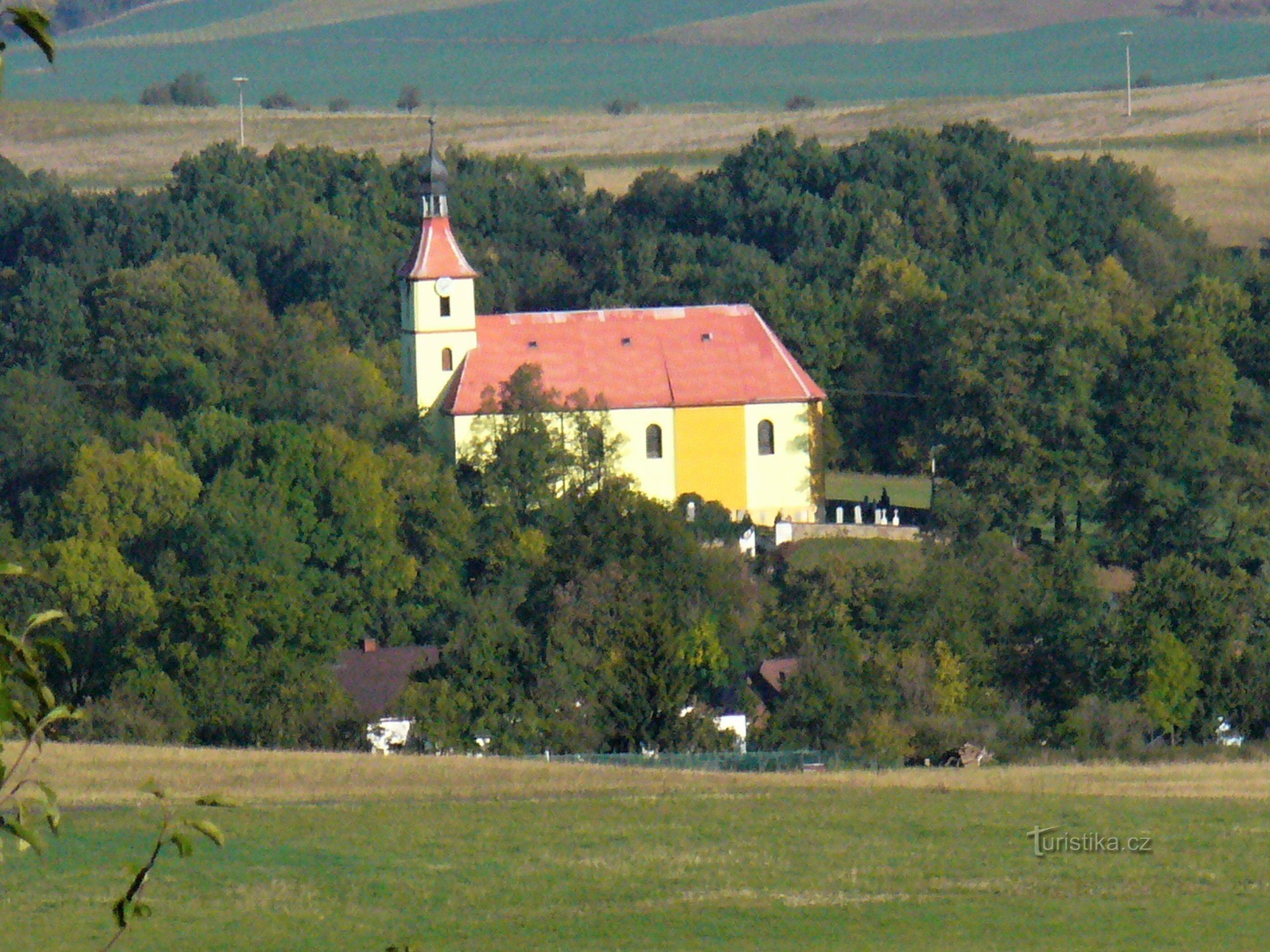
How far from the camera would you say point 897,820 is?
2334 cm

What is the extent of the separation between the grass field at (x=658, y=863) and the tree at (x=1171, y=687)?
8100mm

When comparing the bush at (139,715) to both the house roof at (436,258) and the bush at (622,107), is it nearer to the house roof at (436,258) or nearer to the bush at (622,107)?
the house roof at (436,258)

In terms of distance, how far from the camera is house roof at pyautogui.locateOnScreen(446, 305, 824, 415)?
189 ft

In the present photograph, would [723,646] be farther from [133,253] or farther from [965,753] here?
[133,253]

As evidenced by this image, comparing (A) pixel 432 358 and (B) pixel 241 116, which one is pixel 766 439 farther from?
(B) pixel 241 116

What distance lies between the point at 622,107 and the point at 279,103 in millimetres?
17645

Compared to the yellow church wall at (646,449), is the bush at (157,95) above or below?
above

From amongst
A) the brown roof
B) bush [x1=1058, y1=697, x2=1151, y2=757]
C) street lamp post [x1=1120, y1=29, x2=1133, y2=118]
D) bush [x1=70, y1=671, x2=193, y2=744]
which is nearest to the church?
the brown roof

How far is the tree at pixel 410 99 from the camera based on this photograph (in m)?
124

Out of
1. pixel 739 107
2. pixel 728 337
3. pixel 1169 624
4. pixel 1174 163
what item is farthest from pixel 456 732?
pixel 739 107

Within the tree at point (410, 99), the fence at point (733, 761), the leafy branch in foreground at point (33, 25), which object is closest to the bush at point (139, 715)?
the fence at point (733, 761)

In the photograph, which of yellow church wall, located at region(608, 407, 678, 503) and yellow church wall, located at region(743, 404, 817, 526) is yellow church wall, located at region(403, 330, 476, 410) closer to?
yellow church wall, located at region(608, 407, 678, 503)

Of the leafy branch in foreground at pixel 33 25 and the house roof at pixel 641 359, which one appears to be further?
the house roof at pixel 641 359

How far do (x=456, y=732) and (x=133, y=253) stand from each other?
159 ft
